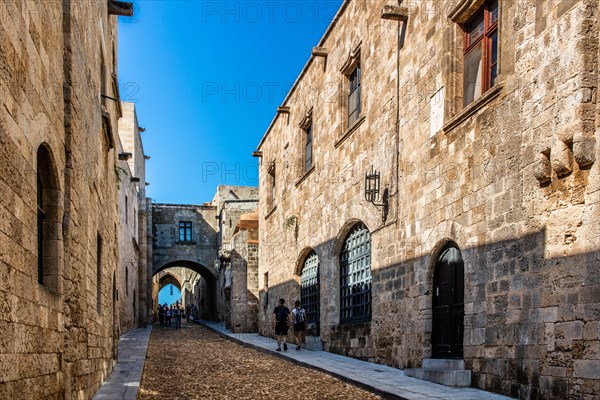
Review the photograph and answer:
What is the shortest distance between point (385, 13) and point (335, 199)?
468 cm

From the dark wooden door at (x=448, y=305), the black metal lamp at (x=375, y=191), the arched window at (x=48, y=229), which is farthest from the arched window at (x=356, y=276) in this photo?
the arched window at (x=48, y=229)

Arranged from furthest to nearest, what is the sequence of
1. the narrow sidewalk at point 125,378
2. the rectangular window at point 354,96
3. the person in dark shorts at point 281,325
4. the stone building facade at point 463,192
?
the person in dark shorts at point 281,325 → the rectangular window at point 354,96 → the narrow sidewalk at point 125,378 → the stone building facade at point 463,192

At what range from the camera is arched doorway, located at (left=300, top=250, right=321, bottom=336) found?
49.1ft

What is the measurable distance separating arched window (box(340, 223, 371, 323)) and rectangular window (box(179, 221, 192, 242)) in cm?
Answer: 2280

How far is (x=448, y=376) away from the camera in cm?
771

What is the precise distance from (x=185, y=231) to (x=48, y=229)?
30430mm

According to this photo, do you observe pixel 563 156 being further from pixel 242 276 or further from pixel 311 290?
pixel 242 276

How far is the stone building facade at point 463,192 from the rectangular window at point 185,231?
68.7 ft

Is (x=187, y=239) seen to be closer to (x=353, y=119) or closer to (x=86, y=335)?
(x=353, y=119)

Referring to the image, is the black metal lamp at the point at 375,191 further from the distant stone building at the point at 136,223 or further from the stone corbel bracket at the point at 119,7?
the distant stone building at the point at 136,223

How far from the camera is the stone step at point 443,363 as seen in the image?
7895 millimetres

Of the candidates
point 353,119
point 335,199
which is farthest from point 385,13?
point 335,199

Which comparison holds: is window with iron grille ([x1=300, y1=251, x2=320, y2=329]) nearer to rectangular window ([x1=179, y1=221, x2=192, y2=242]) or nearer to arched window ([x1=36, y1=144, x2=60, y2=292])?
arched window ([x1=36, y1=144, x2=60, y2=292])

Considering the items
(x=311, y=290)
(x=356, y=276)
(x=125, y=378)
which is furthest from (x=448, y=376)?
(x=311, y=290)
